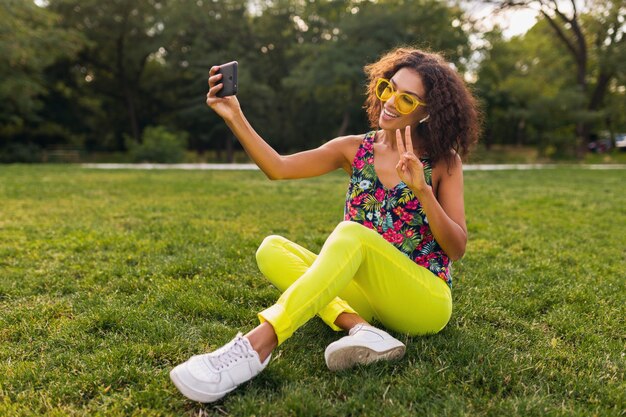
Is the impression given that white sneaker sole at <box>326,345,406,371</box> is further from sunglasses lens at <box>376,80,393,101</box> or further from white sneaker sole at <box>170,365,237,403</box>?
sunglasses lens at <box>376,80,393,101</box>

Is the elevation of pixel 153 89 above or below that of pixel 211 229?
above

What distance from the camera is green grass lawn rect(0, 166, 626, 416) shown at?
191 cm

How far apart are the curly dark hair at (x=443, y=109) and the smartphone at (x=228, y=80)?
804 mm

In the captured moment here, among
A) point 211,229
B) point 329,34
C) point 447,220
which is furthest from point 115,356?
point 329,34

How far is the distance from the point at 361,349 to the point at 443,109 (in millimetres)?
1160

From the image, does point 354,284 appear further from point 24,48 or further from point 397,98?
point 24,48

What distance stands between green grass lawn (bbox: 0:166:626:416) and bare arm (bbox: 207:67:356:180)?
2.71 feet

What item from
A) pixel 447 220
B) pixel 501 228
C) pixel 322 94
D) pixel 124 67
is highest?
pixel 124 67

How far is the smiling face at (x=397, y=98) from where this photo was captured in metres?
2.38

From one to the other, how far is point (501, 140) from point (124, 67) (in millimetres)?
29537

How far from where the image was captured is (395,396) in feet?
6.30

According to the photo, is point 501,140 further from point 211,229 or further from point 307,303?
point 307,303

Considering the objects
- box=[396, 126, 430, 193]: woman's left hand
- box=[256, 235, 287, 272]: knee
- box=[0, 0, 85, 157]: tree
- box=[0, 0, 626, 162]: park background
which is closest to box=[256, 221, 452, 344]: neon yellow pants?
box=[256, 235, 287, 272]: knee

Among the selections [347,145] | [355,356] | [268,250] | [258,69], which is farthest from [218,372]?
[258,69]
